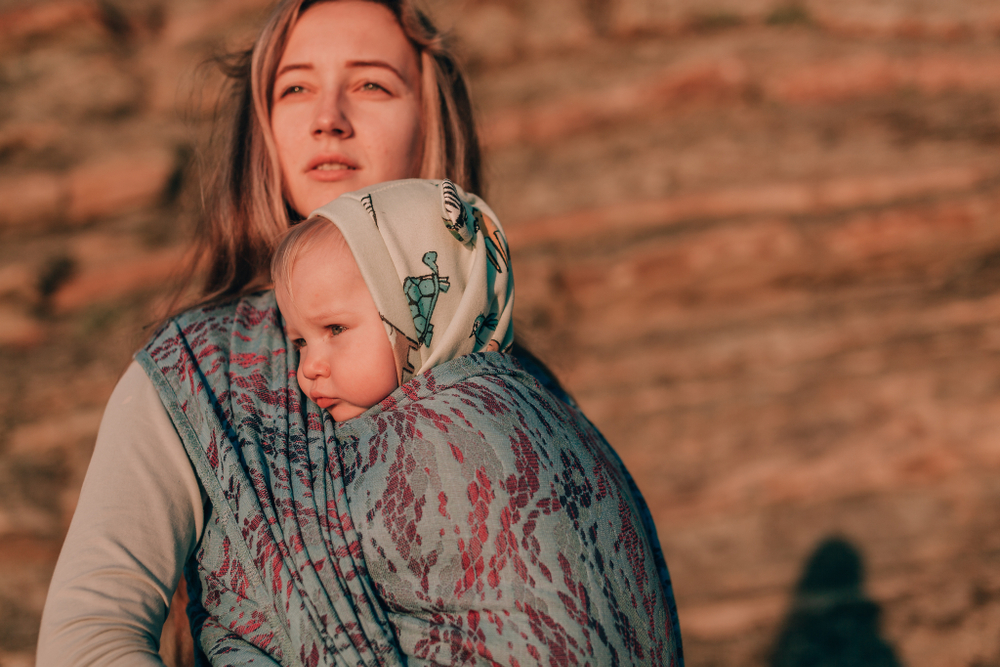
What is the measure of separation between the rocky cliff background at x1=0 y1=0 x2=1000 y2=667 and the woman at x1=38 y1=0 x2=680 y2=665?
2.12 meters

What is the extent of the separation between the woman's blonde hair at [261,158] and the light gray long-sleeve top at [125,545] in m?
0.59

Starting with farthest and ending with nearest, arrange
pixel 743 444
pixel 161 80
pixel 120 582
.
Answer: pixel 161 80 → pixel 743 444 → pixel 120 582

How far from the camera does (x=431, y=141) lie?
2.27 metres

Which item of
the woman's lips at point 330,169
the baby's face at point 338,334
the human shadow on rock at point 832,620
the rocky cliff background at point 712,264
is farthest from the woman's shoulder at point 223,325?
the human shadow on rock at point 832,620

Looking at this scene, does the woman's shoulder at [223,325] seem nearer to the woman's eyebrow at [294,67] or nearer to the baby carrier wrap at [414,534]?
the baby carrier wrap at [414,534]

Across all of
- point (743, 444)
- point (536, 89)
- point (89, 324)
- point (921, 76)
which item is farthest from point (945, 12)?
point (89, 324)

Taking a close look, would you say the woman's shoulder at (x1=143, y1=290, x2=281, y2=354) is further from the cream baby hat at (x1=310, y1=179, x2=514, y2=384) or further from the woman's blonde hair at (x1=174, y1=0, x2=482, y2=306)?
the cream baby hat at (x1=310, y1=179, x2=514, y2=384)

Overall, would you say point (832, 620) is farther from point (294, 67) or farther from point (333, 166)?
point (294, 67)

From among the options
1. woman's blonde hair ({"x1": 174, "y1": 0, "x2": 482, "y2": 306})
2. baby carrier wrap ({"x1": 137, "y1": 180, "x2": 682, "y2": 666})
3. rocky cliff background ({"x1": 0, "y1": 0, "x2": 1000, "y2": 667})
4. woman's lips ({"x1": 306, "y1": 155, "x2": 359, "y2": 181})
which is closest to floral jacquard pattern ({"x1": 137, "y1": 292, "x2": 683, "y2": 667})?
baby carrier wrap ({"x1": 137, "y1": 180, "x2": 682, "y2": 666})

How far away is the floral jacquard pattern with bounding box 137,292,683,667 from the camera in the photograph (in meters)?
1.22

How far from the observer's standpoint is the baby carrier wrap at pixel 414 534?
122 cm

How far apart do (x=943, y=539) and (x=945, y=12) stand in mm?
6190

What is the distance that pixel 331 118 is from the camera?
6.26 feet

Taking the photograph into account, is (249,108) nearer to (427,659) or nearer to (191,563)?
(191,563)
